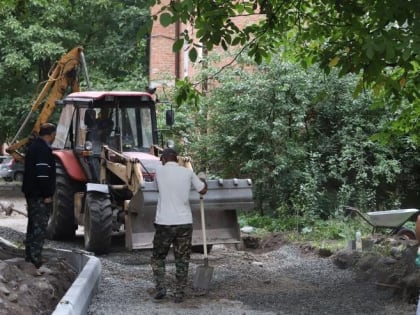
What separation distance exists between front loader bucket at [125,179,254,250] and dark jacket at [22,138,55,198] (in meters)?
1.85

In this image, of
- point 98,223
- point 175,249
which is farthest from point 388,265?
point 98,223

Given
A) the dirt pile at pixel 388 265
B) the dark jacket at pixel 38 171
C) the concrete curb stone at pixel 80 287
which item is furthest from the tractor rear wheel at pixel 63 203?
the dirt pile at pixel 388 265

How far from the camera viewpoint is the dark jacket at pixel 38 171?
8.77 m

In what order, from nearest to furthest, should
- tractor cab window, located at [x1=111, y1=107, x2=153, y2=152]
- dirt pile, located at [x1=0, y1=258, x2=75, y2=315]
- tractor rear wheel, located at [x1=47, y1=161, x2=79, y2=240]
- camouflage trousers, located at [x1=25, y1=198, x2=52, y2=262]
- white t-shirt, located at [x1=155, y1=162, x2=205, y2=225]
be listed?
dirt pile, located at [x1=0, y1=258, x2=75, y2=315] → white t-shirt, located at [x1=155, y1=162, x2=205, y2=225] → camouflage trousers, located at [x1=25, y1=198, x2=52, y2=262] → tractor cab window, located at [x1=111, y1=107, x2=153, y2=152] → tractor rear wheel, located at [x1=47, y1=161, x2=79, y2=240]

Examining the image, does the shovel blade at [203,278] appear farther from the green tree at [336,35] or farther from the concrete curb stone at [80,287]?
the green tree at [336,35]

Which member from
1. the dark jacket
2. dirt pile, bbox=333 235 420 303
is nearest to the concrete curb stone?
the dark jacket

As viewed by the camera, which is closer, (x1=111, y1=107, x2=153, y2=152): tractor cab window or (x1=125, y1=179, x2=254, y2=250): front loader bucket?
(x1=125, y1=179, x2=254, y2=250): front loader bucket

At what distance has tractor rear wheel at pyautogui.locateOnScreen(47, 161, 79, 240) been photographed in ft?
44.6

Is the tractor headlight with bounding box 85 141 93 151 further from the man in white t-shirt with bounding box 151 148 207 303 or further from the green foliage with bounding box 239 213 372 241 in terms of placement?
the man in white t-shirt with bounding box 151 148 207 303

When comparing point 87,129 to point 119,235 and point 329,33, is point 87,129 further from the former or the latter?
point 329,33

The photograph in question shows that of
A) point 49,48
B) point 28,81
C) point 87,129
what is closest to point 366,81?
point 87,129

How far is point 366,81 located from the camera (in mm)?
7820

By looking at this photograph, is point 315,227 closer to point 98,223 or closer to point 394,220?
point 394,220

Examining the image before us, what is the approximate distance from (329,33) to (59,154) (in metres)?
6.60
